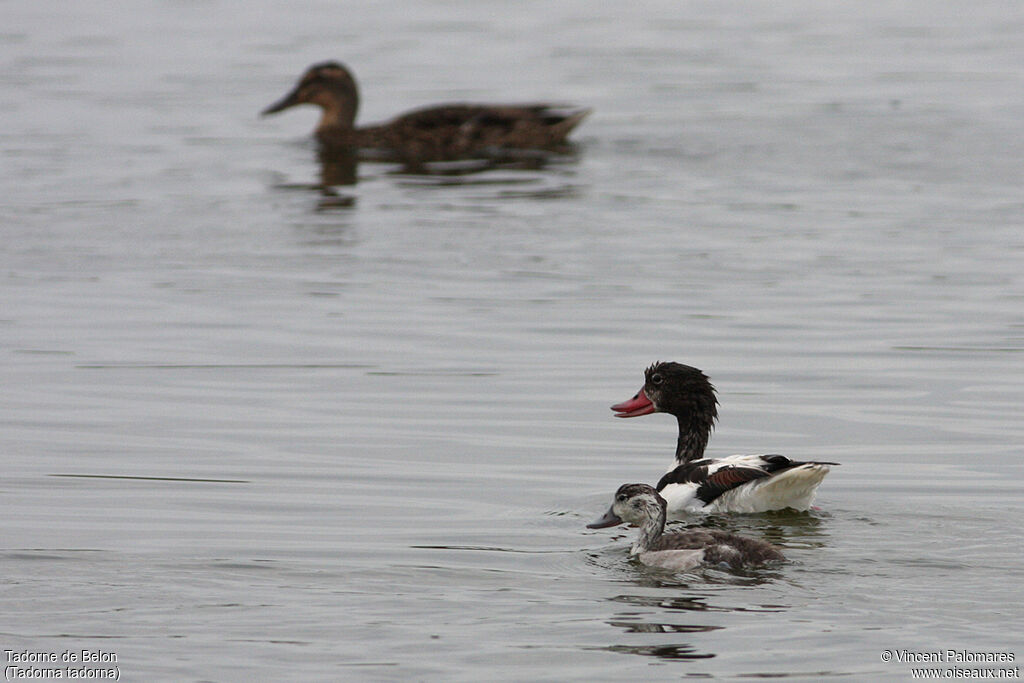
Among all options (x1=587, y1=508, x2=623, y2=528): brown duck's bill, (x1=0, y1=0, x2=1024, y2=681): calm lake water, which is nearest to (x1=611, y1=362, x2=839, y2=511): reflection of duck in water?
(x1=0, y1=0, x2=1024, y2=681): calm lake water

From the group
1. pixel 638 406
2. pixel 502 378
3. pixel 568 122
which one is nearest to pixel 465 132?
pixel 568 122

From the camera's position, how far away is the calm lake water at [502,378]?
8758mm

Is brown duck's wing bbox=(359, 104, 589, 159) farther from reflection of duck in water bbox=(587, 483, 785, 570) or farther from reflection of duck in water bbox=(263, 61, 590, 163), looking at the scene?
reflection of duck in water bbox=(587, 483, 785, 570)

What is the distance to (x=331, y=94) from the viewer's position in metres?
26.7

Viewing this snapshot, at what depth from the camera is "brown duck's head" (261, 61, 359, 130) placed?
1049 inches

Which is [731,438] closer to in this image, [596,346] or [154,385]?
[596,346]

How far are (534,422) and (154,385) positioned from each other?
112 inches

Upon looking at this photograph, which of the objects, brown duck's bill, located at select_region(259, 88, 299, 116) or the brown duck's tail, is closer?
the brown duck's tail

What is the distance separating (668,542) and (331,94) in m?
17.4

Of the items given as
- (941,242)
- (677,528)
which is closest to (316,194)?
(941,242)

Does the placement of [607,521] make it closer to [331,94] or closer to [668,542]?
[668,542]

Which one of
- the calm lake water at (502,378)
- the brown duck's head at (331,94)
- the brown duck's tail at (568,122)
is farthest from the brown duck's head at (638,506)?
the brown duck's head at (331,94)

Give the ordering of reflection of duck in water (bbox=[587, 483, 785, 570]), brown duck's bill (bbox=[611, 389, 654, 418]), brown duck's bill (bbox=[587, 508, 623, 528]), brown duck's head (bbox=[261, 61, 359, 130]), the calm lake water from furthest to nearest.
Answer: brown duck's head (bbox=[261, 61, 359, 130]) < brown duck's bill (bbox=[611, 389, 654, 418]) < brown duck's bill (bbox=[587, 508, 623, 528]) < reflection of duck in water (bbox=[587, 483, 785, 570]) < the calm lake water

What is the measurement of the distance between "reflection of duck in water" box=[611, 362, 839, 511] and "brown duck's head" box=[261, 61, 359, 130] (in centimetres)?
1482
